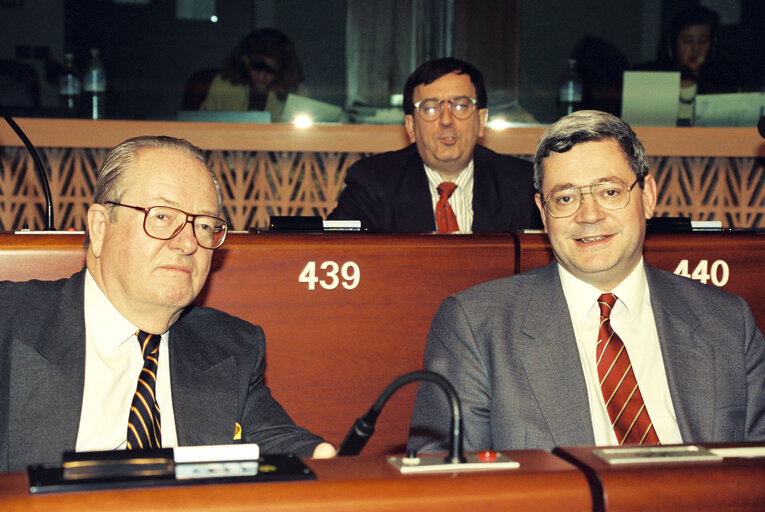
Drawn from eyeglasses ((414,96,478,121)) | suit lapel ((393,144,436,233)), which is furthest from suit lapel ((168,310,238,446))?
eyeglasses ((414,96,478,121))

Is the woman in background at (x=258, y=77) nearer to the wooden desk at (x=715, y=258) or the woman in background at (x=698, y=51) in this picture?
the woman in background at (x=698, y=51)

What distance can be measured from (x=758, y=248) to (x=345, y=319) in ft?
3.57

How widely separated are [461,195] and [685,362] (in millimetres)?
1605

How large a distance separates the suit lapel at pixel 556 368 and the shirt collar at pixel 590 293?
0.04 m

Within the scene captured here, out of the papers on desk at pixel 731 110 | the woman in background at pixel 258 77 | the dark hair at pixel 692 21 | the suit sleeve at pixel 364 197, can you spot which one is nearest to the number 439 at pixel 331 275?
the suit sleeve at pixel 364 197

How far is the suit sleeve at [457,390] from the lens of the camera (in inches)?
65.4

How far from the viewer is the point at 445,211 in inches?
127

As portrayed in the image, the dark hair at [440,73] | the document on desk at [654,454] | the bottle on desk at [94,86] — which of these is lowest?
the document on desk at [654,454]

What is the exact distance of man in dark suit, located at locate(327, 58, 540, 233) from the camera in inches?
123

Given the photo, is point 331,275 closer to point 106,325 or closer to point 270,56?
point 106,325

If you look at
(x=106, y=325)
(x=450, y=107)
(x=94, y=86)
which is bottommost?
(x=106, y=325)

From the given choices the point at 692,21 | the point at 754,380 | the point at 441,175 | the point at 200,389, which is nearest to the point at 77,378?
the point at 200,389

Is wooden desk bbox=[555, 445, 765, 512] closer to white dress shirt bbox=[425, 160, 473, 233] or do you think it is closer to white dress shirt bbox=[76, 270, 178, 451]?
white dress shirt bbox=[76, 270, 178, 451]

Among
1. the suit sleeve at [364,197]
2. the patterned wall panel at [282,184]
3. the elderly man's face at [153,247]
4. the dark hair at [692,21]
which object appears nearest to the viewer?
the elderly man's face at [153,247]
